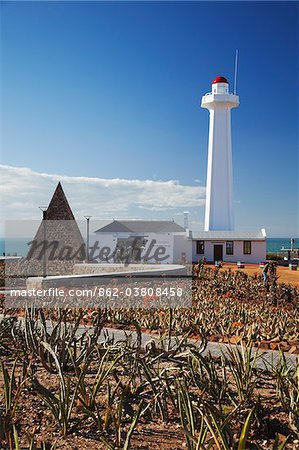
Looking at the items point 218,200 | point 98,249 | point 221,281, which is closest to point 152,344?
point 221,281

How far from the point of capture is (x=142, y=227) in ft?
107

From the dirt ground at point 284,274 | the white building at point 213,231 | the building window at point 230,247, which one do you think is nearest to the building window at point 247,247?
the white building at point 213,231

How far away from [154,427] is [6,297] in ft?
28.0

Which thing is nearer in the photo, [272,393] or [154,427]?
[154,427]

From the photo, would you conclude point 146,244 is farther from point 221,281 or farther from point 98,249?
point 221,281

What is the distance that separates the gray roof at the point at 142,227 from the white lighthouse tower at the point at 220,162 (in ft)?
7.97

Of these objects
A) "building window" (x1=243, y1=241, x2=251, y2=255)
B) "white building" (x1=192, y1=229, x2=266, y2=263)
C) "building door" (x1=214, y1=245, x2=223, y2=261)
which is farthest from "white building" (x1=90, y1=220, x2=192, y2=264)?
"building window" (x1=243, y1=241, x2=251, y2=255)

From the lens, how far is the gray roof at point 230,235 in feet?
92.1

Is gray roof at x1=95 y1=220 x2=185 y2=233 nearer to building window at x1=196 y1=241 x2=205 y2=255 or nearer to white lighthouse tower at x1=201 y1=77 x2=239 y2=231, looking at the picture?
white lighthouse tower at x1=201 y1=77 x2=239 y2=231

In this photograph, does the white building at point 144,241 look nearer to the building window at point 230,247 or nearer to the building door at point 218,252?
the building door at point 218,252

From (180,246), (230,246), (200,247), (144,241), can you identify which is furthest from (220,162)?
(144,241)

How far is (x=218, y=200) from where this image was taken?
3003 cm

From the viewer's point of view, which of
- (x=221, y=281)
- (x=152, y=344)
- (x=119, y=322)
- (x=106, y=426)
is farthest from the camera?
(x=221, y=281)

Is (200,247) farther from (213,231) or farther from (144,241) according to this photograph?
(144,241)
